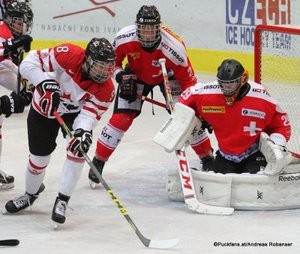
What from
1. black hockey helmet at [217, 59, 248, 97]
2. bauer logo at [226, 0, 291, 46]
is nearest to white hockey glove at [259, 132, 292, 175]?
black hockey helmet at [217, 59, 248, 97]

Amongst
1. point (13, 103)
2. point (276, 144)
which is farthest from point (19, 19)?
point (276, 144)

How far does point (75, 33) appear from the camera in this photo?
8336mm

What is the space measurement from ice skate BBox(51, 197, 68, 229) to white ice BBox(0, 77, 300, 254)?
0.04 m

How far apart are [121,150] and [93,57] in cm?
183

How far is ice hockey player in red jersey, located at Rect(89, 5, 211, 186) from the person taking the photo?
5.24m

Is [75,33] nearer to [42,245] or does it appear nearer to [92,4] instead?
[92,4]

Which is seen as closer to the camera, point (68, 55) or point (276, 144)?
point (68, 55)

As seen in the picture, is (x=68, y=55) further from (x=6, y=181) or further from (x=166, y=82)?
(x=6, y=181)

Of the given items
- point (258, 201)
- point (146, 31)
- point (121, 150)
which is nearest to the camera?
point (258, 201)

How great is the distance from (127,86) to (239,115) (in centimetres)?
74

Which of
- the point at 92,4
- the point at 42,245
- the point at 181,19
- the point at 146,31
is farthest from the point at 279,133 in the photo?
the point at 92,4

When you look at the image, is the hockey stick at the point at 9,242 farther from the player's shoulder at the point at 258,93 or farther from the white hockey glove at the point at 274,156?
the player's shoulder at the point at 258,93

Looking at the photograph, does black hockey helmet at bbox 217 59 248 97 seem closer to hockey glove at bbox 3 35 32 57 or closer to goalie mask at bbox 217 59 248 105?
goalie mask at bbox 217 59 248 105

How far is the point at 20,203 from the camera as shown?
4.73 metres
